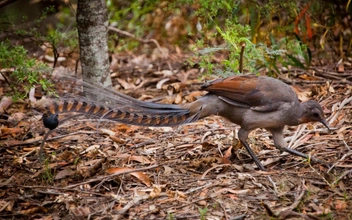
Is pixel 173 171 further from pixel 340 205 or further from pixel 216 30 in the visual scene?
pixel 216 30

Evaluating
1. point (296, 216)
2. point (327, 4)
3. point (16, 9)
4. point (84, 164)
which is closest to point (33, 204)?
point (84, 164)

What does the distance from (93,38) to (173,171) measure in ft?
6.29

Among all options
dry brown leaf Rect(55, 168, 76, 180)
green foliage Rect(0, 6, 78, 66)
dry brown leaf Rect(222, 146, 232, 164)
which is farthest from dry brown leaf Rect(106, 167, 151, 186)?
green foliage Rect(0, 6, 78, 66)

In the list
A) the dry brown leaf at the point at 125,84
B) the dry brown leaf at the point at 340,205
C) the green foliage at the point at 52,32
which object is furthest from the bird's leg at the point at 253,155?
the dry brown leaf at the point at 125,84

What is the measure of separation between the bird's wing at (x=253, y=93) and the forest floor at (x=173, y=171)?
1.66 ft

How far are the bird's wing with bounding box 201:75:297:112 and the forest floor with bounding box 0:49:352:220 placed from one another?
0.51m

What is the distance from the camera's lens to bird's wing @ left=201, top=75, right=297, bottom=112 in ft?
16.4

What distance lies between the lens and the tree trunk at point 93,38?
598 cm

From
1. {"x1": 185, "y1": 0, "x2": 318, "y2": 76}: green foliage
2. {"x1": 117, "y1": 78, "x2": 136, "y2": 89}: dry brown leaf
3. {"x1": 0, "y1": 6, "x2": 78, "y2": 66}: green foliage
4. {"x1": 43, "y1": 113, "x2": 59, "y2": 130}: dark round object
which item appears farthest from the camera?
{"x1": 117, "y1": 78, "x2": 136, "y2": 89}: dry brown leaf

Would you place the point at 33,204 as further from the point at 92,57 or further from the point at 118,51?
the point at 118,51

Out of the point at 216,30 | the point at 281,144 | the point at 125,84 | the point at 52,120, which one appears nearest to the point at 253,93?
the point at 281,144

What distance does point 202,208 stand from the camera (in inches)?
167

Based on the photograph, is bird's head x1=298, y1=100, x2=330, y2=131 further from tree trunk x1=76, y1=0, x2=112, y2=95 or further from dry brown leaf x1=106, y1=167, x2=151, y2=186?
tree trunk x1=76, y1=0, x2=112, y2=95

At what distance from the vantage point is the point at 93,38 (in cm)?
610
